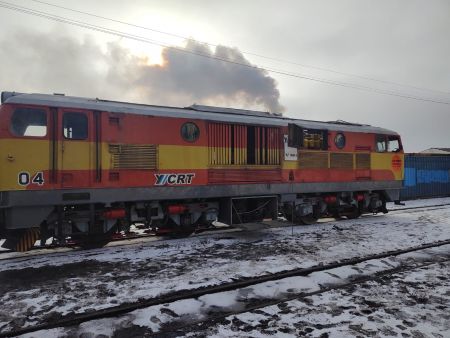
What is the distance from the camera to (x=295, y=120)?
13.1 metres

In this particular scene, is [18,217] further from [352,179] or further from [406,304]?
[352,179]

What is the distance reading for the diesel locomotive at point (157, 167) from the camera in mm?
8164

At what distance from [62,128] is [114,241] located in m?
3.39

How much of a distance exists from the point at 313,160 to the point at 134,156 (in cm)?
652

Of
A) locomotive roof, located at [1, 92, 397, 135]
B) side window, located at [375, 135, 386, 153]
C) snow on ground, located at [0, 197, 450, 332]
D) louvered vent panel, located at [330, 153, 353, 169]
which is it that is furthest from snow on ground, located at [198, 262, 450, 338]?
side window, located at [375, 135, 386, 153]

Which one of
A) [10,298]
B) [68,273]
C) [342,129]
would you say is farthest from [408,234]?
[10,298]

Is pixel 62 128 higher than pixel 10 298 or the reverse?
higher

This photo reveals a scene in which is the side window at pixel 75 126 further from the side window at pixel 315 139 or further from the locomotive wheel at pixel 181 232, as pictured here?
the side window at pixel 315 139

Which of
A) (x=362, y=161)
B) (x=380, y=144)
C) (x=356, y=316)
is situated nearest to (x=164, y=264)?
(x=356, y=316)

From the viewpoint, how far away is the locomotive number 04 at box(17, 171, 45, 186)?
7.99 metres

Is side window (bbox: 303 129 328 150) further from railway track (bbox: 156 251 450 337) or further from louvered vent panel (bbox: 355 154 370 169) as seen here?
railway track (bbox: 156 251 450 337)

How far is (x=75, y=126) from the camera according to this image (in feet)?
28.5

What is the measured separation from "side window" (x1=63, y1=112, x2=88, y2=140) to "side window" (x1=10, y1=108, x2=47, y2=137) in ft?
1.47

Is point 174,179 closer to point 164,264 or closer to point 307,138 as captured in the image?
point 164,264
